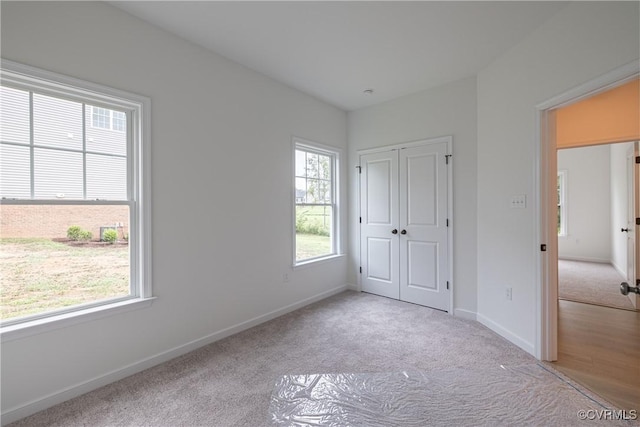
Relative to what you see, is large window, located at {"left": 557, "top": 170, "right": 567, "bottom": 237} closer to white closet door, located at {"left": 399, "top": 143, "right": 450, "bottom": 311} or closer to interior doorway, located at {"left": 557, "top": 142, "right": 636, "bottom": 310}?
interior doorway, located at {"left": 557, "top": 142, "right": 636, "bottom": 310}

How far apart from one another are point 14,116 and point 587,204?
9433 mm

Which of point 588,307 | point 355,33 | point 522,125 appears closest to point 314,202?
point 355,33

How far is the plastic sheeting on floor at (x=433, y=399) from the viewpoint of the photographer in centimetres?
173

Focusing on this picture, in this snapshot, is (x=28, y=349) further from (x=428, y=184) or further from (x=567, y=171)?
(x=567, y=171)

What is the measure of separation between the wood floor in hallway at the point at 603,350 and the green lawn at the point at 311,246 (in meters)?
2.77

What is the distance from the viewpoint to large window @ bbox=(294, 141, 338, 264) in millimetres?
3811

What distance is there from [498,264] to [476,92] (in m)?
1.96

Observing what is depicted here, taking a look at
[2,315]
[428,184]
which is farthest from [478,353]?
[2,315]

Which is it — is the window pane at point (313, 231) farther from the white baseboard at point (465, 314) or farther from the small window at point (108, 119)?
the small window at point (108, 119)

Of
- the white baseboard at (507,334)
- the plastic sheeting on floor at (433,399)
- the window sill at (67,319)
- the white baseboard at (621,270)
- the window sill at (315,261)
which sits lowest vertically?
the plastic sheeting on floor at (433,399)

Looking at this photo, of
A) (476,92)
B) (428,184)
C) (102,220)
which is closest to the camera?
(102,220)

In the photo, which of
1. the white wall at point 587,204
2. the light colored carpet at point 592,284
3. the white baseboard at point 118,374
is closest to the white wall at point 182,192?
the white baseboard at point 118,374

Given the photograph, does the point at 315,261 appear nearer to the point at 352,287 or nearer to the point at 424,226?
the point at 352,287

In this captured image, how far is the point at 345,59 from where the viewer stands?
9.44ft
